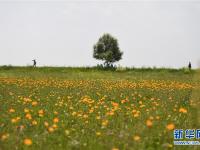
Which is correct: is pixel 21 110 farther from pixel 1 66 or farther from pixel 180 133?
pixel 1 66

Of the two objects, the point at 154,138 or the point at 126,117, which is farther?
the point at 126,117

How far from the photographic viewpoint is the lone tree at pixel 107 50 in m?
73.1

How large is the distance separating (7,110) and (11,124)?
1.84 metres

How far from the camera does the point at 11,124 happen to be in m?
8.29

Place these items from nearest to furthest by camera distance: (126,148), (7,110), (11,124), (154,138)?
(126,148), (154,138), (11,124), (7,110)

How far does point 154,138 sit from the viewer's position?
22.9 feet

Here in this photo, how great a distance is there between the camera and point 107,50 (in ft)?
241

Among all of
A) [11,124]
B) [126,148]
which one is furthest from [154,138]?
[11,124]

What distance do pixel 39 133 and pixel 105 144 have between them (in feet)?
5.18

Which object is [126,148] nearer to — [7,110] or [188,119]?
[188,119]

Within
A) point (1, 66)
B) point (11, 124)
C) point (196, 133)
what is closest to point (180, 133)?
point (196, 133)

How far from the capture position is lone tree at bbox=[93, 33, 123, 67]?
73.1 meters

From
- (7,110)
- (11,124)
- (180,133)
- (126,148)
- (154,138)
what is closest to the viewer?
(126,148)

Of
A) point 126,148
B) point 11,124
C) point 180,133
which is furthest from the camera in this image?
point 11,124
